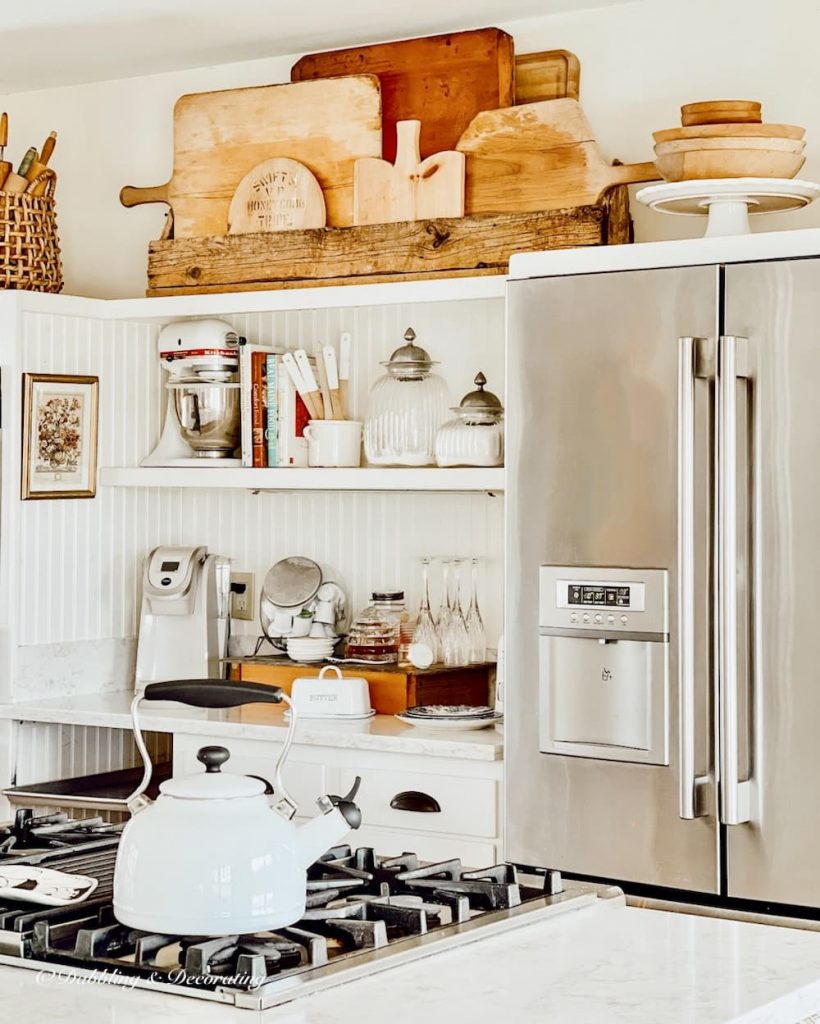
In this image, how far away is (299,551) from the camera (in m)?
4.14

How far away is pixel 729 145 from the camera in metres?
3.06

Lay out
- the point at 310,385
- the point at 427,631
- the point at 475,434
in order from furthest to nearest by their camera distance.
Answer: the point at 310,385 < the point at 427,631 < the point at 475,434

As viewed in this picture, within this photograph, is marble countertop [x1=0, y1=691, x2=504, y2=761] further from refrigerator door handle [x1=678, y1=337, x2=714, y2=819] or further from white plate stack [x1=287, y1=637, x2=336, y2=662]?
refrigerator door handle [x1=678, y1=337, x2=714, y2=819]

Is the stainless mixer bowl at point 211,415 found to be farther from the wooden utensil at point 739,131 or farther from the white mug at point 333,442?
the wooden utensil at point 739,131

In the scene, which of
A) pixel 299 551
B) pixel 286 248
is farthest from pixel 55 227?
pixel 299 551

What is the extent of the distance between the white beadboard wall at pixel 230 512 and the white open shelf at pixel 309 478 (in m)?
0.17

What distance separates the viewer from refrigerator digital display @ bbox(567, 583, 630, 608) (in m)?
2.96

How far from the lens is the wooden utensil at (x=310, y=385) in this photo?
385cm

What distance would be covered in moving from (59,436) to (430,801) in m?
1.38

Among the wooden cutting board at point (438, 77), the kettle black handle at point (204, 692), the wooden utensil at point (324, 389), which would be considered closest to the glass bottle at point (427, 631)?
the wooden utensil at point (324, 389)

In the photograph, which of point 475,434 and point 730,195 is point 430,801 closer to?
point 475,434

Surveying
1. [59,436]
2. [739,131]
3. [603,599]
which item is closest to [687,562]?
[603,599]

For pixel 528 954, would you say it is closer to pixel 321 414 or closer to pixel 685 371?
pixel 685 371

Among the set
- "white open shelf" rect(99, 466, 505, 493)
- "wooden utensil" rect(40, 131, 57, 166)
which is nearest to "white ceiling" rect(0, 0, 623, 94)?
"wooden utensil" rect(40, 131, 57, 166)
